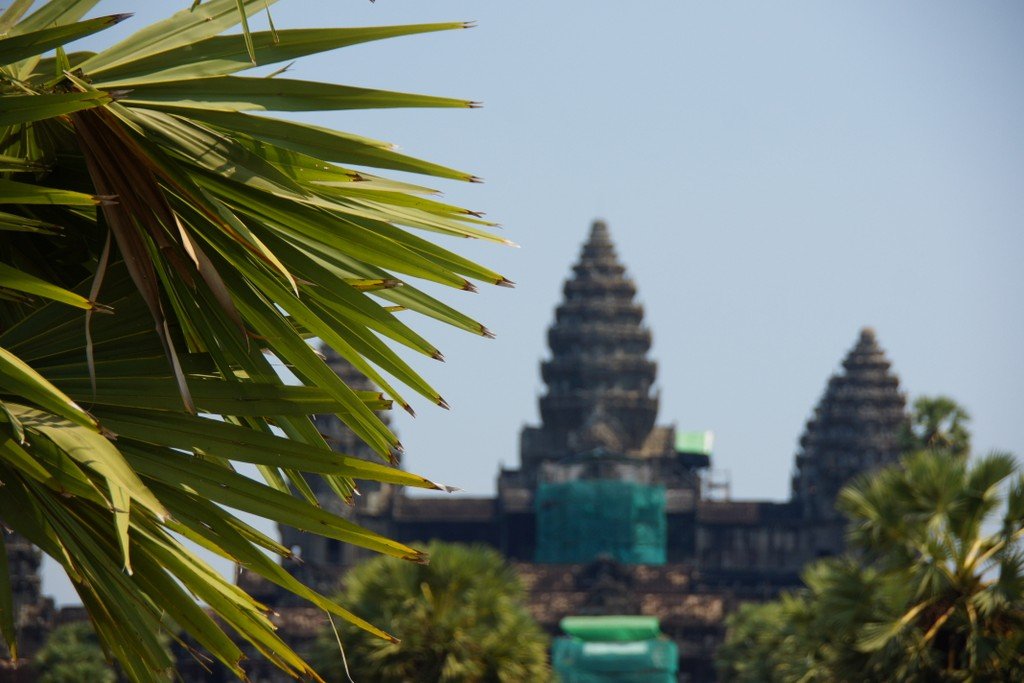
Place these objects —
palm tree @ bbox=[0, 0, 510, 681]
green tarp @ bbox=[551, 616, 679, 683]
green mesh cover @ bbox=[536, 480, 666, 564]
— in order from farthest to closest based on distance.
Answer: green mesh cover @ bbox=[536, 480, 666, 564]
green tarp @ bbox=[551, 616, 679, 683]
palm tree @ bbox=[0, 0, 510, 681]

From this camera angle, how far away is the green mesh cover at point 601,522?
91.8 meters

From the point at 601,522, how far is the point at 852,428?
1598cm

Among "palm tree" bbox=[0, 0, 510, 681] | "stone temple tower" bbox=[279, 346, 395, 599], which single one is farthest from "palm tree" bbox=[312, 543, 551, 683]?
"stone temple tower" bbox=[279, 346, 395, 599]

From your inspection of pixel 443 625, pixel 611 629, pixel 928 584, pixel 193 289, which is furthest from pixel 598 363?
pixel 193 289

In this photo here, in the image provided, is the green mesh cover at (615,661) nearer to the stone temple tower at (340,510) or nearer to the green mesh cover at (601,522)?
the stone temple tower at (340,510)

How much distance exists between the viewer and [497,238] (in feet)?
25.4

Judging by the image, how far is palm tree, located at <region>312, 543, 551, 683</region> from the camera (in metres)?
32.4

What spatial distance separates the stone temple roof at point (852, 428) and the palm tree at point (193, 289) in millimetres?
89807

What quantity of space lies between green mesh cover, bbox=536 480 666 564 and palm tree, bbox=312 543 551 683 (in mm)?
56077

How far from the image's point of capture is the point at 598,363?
103 metres

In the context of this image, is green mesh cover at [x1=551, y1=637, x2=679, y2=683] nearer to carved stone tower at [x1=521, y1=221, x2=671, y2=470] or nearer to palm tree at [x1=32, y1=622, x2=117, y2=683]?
palm tree at [x1=32, y1=622, x2=117, y2=683]

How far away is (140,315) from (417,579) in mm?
27222

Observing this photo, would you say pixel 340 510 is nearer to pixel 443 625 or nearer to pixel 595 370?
pixel 595 370

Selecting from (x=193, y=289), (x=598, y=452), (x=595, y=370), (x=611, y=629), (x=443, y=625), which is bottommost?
(x=611, y=629)
